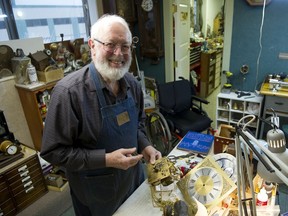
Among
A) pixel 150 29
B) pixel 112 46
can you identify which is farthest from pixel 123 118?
pixel 150 29

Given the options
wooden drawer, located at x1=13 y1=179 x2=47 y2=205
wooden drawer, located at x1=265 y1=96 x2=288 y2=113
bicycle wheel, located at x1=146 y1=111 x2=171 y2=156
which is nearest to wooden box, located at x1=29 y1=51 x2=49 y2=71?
wooden drawer, located at x1=13 y1=179 x2=47 y2=205

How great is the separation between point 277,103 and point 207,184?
1.81 meters

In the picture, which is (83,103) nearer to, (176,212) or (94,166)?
(94,166)

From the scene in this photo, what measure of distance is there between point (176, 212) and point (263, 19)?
255cm

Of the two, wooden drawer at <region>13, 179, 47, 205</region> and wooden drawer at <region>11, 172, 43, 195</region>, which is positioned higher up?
wooden drawer at <region>11, 172, 43, 195</region>

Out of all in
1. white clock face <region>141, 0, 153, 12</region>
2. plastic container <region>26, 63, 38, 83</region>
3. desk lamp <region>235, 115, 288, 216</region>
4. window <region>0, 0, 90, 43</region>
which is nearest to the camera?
desk lamp <region>235, 115, 288, 216</region>

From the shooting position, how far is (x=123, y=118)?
1228 mm

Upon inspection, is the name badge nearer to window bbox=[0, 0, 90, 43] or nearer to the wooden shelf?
the wooden shelf

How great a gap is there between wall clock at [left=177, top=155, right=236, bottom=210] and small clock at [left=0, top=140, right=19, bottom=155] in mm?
1553

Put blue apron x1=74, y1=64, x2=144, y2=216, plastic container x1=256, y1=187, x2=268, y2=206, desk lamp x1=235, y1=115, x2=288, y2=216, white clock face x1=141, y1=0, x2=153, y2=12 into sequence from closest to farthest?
desk lamp x1=235, y1=115, x2=288, y2=216 < plastic container x1=256, y1=187, x2=268, y2=206 < blue apron x1=74, y1=64, x2=144, y2=216 < white clock face x1=141, y1=0, x2=153, y2=12

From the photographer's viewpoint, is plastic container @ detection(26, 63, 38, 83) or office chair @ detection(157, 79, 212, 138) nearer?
plastic container @ detection(26, 63, 38, 83)

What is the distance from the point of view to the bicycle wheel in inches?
94.6

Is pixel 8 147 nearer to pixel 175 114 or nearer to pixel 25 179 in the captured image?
pixel 25 179

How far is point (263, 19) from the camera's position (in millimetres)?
2654
